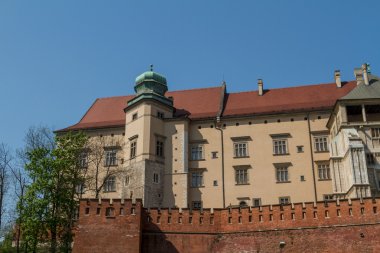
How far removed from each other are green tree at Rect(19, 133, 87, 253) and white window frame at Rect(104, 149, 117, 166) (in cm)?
956

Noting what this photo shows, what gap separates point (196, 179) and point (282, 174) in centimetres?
693

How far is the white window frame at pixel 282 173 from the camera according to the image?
39.8 m

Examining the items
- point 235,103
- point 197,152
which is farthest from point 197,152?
point 235,103

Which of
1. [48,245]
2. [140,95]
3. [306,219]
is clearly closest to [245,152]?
[140,95]

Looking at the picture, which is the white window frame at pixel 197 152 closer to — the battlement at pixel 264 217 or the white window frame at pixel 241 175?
the white window frame at pixel 241 175

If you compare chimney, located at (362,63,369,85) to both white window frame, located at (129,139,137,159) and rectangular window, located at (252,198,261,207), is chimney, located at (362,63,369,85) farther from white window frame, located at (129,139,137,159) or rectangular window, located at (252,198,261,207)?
white window frame, located at (129,139,137,159)

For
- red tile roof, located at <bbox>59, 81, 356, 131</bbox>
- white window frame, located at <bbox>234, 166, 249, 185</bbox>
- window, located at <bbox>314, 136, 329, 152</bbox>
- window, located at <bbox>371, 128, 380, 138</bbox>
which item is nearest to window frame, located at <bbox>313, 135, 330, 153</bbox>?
window, located at <bbox>314, 136, 329, 152</bbox>

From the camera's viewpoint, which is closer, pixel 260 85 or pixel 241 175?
pixel 241 175

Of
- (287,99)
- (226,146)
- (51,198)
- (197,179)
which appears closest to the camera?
(51,198)

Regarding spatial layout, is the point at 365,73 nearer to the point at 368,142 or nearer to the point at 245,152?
the point at 368,142

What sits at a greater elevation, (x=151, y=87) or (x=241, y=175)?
(x=151, y=87)

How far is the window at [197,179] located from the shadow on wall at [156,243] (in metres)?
14.2

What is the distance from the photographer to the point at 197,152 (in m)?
42.2

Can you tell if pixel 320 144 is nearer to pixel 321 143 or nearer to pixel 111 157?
pixel 321 143
